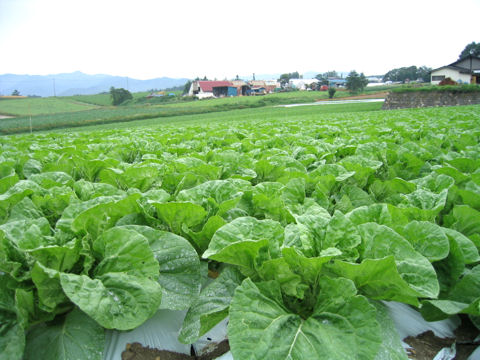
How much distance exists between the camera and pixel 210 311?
1380 millimetres

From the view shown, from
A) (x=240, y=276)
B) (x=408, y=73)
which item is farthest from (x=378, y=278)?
(x=408, y=73)

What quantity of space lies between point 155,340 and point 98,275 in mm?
412

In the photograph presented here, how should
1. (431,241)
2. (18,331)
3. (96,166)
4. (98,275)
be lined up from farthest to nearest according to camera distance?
(96,166) → (431,241) → (98,275) → (18,331)

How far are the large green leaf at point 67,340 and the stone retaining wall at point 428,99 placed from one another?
140ft

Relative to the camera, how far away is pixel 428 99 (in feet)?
124

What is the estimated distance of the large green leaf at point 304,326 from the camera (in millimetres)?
1124

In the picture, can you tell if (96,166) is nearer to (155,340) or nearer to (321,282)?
(155,340)

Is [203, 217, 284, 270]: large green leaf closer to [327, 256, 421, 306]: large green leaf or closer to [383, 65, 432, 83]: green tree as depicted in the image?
[327, 256, 421, 306]: large green leaf

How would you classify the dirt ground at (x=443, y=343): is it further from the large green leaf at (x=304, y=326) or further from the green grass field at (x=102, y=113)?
the green grass field at (x=102, y=113)

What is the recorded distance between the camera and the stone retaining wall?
115ft

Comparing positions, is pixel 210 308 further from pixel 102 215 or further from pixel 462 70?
pixel 462 70

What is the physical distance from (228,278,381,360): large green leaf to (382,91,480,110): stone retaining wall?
42.1 metres

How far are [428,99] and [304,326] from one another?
143ft

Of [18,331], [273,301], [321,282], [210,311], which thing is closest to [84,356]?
[18,331]
